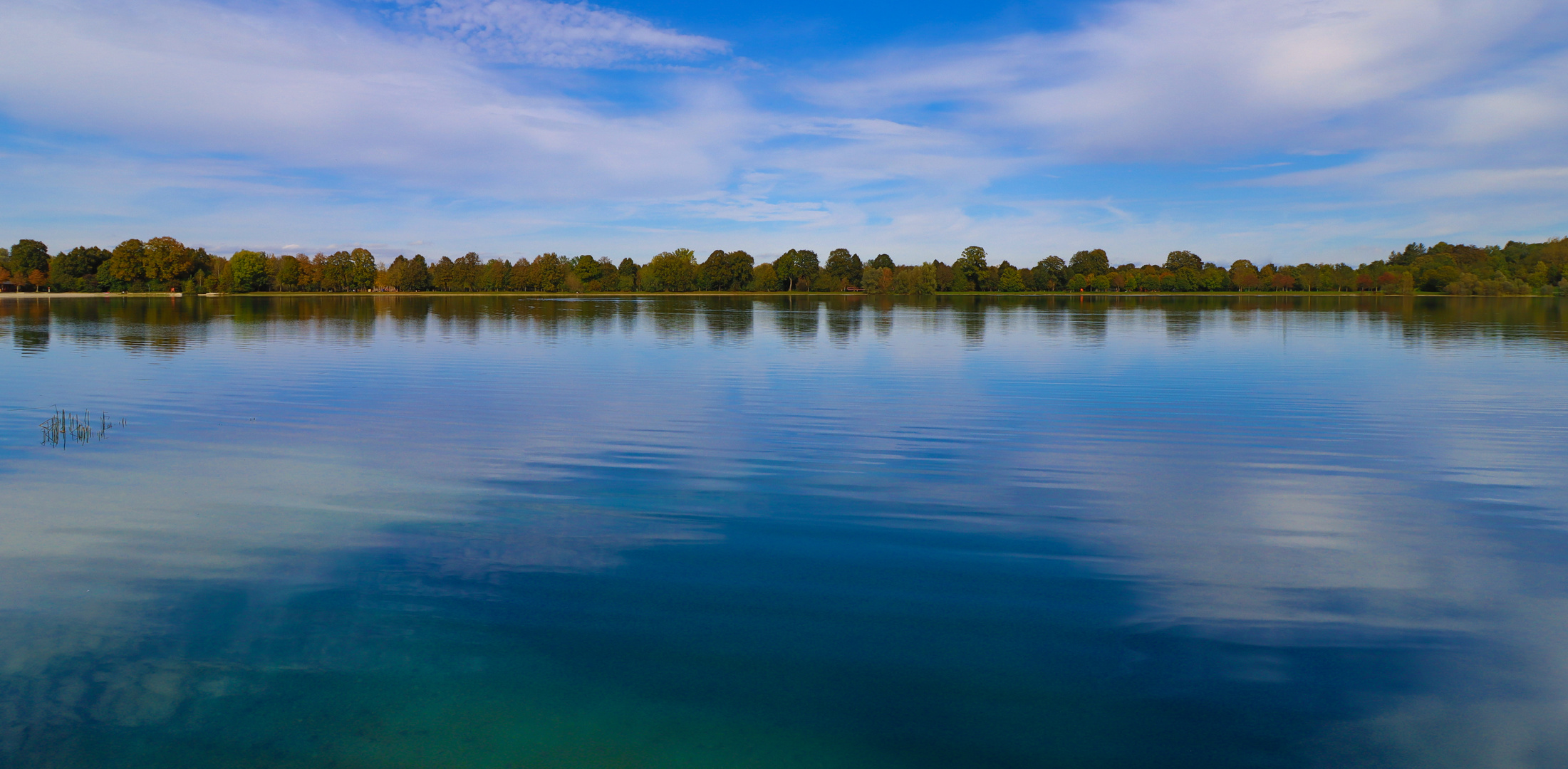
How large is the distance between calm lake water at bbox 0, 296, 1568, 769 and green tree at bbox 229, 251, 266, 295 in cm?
17830

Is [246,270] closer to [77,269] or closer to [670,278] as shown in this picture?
[77,269]

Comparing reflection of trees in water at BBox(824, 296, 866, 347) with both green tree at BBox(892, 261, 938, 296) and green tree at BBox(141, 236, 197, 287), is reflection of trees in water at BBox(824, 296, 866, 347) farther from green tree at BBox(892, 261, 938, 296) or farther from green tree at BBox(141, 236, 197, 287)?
green tree at BBox(141, 236, 197, 287)

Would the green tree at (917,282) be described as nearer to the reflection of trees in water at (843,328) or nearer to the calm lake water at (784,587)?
the reflection of trees in water at (843,328)

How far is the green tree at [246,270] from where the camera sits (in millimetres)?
169875

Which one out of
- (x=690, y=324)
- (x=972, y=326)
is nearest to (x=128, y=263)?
(x=690, y=324)

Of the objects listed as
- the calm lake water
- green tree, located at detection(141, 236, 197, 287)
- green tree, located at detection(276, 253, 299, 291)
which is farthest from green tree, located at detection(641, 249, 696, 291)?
the calm lake water

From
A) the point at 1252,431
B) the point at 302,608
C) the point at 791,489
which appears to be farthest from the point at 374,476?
the point at 1252,431

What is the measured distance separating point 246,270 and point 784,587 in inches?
7764

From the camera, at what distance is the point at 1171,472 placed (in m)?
13.0

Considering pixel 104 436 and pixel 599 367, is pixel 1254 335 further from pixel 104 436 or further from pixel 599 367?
pixel 104 436

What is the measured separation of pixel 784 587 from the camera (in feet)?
26.3

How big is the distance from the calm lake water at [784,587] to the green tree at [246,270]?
7020 inches

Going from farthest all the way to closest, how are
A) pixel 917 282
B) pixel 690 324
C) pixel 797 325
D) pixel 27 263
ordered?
1. pixel 917 282
2. pixel 27 263
3. pixel 690 324
4. pixel 797 325

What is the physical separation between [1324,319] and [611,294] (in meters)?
151
